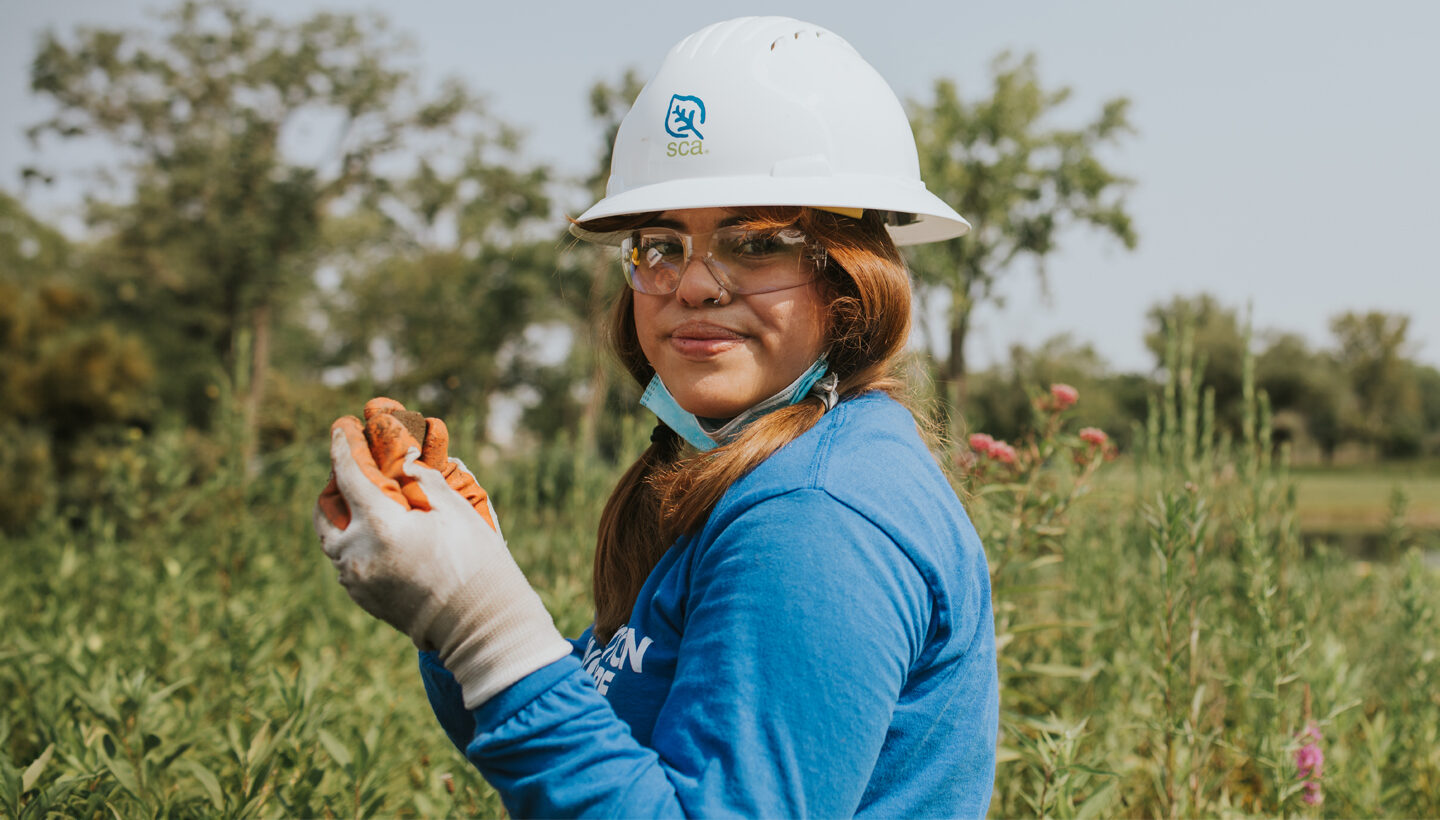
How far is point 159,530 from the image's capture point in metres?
4.35

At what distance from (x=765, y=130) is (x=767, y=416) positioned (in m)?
0.46

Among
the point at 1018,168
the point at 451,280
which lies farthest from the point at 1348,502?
the point at 451,280

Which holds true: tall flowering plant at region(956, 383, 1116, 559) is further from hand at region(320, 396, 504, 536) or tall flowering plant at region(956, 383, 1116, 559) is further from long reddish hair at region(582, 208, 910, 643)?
hand at region(320, 396, 504, 536)

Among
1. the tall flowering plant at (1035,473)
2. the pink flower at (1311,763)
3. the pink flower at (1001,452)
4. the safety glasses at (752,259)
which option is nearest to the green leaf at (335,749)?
the safety glasses at (752,259)

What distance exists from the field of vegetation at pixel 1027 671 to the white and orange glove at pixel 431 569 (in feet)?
3.68

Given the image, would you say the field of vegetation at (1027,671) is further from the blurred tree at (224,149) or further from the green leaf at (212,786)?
the blurred tree at (224,149)

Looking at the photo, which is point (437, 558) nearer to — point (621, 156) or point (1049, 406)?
point (621, 156)

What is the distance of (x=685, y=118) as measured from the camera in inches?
61.0

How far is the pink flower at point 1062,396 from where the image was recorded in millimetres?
2752

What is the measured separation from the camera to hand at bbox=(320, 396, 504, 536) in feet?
3.76

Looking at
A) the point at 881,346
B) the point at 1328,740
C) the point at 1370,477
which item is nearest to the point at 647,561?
the point at 881,346

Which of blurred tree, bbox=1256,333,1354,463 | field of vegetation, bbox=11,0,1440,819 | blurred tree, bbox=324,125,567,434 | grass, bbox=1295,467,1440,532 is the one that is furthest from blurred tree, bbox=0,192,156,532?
blurred tree, bbox=1256,333,1354,463

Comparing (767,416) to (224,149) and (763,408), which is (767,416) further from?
(224,149)

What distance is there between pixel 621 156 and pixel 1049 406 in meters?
1.68
